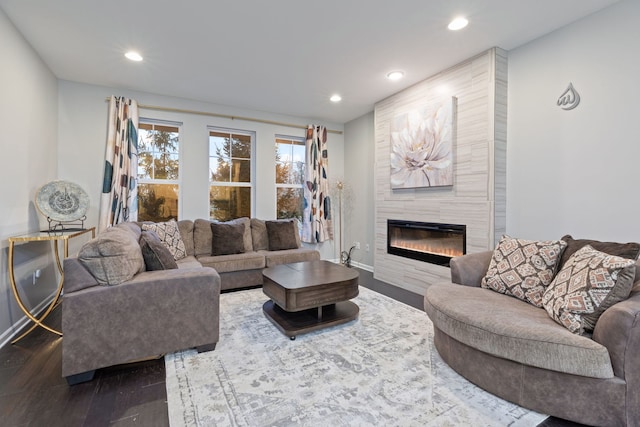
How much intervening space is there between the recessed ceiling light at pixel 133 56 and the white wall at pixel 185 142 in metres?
1.04

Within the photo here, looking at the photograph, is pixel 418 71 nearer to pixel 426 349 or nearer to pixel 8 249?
pixel 426 349

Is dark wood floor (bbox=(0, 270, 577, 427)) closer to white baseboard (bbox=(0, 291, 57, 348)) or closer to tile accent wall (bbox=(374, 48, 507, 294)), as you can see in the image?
white baseboard (bbox=(0, 291, 57, 348))

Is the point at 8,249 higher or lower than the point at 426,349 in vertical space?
higher

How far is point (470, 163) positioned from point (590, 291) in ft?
5.89

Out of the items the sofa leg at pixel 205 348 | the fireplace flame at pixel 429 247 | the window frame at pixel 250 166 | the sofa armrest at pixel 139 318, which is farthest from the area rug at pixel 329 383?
the window frame at pixel 250 166

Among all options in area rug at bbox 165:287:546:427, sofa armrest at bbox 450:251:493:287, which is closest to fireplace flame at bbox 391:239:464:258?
sofa armrest at bbox 450:251:493:287

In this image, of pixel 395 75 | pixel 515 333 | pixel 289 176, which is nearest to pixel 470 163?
pixel 395 75

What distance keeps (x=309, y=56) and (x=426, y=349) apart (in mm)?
2949

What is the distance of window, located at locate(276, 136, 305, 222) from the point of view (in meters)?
5.15

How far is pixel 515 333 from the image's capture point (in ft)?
5.06

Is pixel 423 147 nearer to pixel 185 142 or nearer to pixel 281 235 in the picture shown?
pixel 281 235

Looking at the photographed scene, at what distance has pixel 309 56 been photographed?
10.00ft

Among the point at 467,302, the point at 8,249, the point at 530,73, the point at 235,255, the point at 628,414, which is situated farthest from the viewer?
the point at 235,255

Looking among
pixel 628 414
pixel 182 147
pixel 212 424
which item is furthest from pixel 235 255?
pixel 628 414
